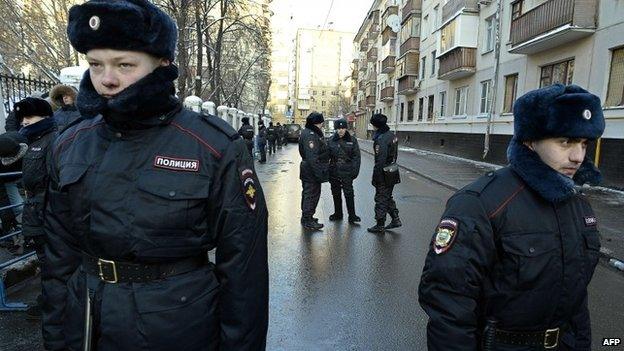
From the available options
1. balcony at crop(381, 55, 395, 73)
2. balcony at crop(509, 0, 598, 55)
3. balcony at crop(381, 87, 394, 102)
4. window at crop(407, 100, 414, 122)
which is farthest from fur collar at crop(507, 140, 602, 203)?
balcony at crop(381, 55, 395, 73)

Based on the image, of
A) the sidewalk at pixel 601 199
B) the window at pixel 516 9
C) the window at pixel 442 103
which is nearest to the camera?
the sidewalk at pixel 601 199

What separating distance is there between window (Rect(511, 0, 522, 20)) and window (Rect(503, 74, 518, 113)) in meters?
2.54

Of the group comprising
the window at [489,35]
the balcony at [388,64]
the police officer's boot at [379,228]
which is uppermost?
the balcony at [388,64]

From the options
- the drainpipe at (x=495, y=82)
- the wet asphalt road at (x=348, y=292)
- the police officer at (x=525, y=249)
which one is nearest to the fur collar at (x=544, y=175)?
the police officer at (x=525, y=249)

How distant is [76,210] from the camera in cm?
160

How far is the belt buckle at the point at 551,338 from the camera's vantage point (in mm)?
1689

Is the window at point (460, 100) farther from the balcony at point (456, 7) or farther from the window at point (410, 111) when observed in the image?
the window at point (410, 111)

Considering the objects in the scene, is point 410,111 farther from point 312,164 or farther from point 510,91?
point 312,164

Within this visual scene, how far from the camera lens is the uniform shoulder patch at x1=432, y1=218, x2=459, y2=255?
A: 1.66 meters

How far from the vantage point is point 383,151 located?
281 inches

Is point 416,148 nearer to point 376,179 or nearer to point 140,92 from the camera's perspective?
point 376,179

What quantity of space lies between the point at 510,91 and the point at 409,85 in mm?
14543

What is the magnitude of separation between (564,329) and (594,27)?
14417 millimetres

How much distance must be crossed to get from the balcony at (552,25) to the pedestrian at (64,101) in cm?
1395
